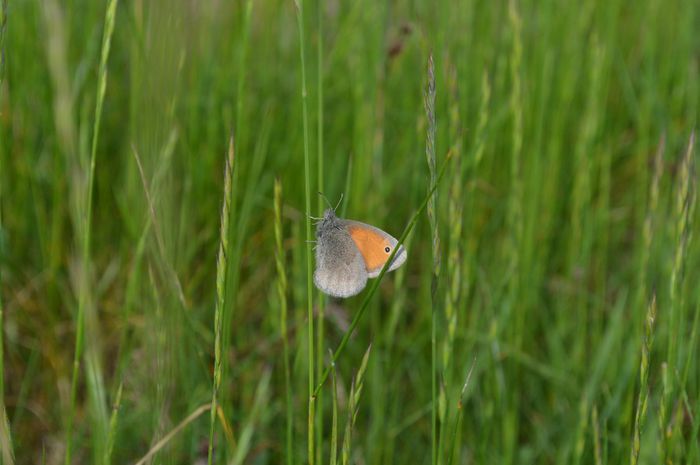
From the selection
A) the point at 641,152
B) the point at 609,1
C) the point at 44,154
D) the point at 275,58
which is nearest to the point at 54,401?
the point at 44,154

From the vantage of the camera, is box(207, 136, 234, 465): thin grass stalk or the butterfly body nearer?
box(207, 136, 234, 465): thin grass stalk

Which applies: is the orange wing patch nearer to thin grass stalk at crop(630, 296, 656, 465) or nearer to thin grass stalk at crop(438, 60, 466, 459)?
thin grass stalk at crop(438, 60, 466, 459)

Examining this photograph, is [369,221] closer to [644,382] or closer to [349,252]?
[349,252]

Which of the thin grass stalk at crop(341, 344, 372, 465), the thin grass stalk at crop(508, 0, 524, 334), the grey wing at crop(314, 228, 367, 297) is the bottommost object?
the thin grass stalk at crop(341, 344, 372, 465)

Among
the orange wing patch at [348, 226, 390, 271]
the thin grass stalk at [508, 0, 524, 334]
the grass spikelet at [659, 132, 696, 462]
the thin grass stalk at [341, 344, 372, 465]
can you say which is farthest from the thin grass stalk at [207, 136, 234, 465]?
the thin grass stalk at [508, 0, 524, 334]

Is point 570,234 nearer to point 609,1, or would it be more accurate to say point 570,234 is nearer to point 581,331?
point 581,331

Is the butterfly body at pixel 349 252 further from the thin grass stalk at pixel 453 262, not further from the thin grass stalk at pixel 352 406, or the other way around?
the thin grass stalk at pixel 352 406

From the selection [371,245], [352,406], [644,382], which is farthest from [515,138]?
[352,406]

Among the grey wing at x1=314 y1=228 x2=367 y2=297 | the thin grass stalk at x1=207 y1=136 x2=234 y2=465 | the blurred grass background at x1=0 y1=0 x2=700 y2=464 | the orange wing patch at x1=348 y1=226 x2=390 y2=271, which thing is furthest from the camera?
the blurred grass background at x1=0 y1=0 x2=700 y2=464
